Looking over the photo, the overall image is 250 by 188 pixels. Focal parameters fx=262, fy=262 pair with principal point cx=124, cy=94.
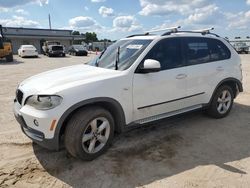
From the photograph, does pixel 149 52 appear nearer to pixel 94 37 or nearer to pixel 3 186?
pixel 3 186

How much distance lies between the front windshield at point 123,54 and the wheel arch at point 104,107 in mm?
645

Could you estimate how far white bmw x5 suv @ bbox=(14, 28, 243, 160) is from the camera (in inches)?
136

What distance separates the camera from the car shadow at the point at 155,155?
3455 millimetres

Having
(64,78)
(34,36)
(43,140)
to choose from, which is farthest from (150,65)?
(34,36)

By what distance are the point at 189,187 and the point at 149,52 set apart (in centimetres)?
216

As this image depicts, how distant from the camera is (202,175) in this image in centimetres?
347

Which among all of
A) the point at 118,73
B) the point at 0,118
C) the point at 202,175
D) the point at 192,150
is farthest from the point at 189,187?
the point at 0,118

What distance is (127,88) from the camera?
396cm

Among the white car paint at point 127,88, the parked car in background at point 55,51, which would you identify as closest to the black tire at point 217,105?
the white car paint at point 127,88

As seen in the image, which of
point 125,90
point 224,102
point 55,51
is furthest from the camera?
point 55,51

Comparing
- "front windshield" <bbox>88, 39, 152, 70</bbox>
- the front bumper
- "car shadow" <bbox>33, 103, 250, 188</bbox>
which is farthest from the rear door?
the front bumper

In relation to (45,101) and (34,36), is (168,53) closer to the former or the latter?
(45,101)

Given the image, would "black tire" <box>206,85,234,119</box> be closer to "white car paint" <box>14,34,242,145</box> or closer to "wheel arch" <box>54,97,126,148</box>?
"white car paint" <box>14,34,242,145</box>

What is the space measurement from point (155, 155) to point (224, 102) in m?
2.50
